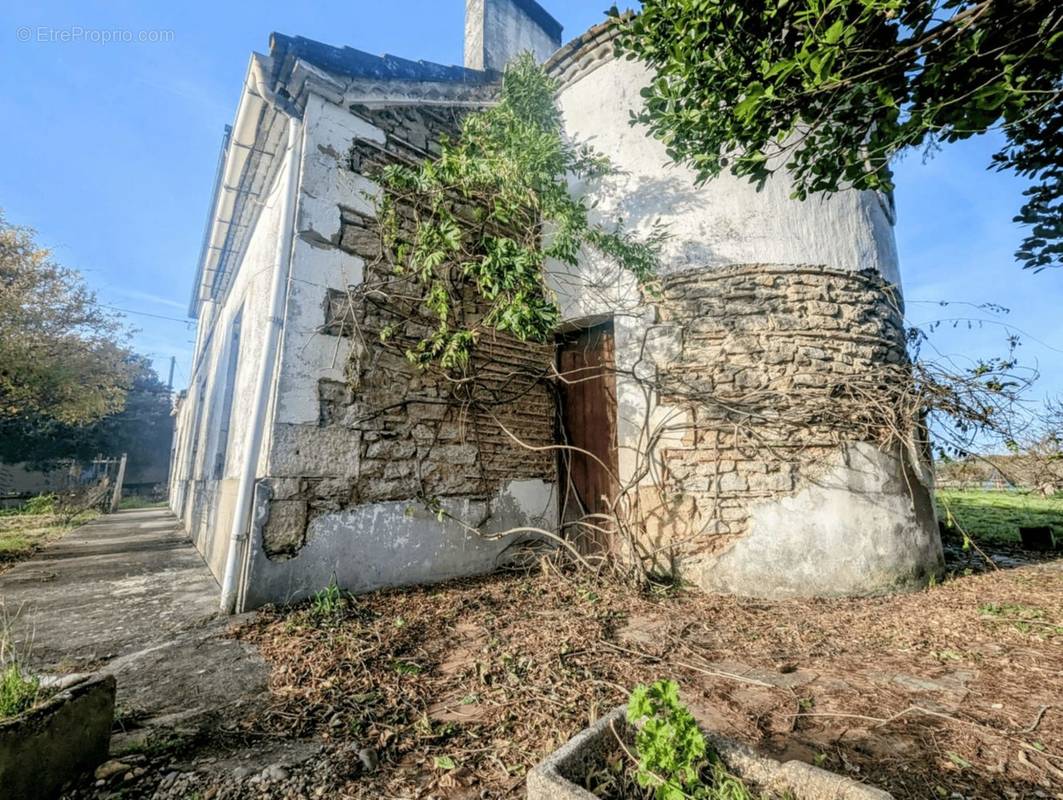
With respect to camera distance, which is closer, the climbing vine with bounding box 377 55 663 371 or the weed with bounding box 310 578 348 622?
the weed with bounding box 310 578 348 622

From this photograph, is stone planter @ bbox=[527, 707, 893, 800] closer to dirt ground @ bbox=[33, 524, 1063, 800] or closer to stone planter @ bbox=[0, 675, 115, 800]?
dirt ground @ bbox=[33, 524, 1063, 800]

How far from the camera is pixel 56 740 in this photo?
145cm

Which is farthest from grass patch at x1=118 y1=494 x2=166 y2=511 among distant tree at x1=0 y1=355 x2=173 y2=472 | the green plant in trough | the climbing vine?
the green plant in trough

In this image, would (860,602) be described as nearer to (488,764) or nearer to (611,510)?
(611,510)

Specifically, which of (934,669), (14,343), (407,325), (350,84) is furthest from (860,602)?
(14,343)

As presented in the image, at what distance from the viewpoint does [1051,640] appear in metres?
2.79

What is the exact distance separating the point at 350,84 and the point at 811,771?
552 centimetres

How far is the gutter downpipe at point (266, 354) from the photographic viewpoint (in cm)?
324

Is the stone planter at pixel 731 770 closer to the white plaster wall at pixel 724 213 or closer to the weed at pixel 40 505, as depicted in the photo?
the white plaster wall at pixel 724 213

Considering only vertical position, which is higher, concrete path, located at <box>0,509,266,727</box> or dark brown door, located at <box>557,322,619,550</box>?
dark brown door, located at <box>557,322,619,550</box>

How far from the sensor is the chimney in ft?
23.0

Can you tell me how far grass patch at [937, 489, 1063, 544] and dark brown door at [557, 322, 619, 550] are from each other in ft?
14.2

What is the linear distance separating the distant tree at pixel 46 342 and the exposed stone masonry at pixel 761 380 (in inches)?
522

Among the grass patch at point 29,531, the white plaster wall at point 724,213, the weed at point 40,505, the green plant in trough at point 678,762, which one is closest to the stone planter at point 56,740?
the green plant in trough at point 678,762
